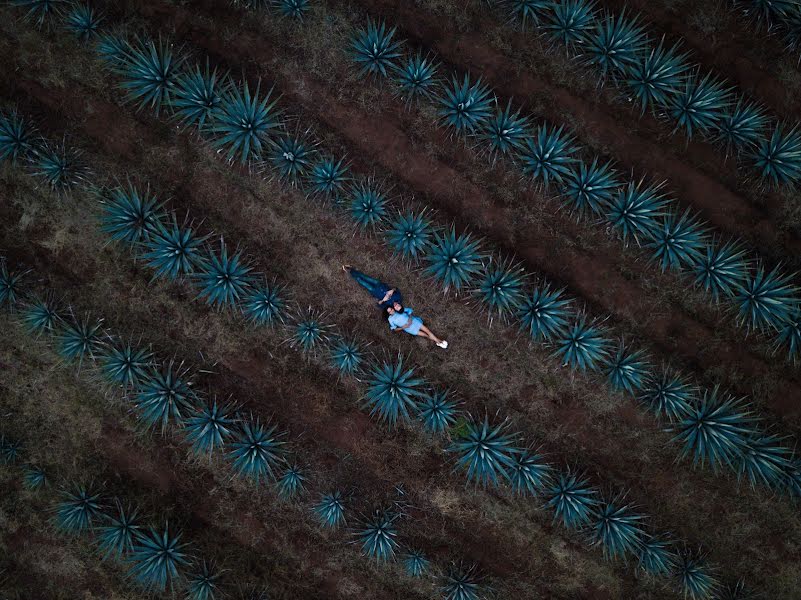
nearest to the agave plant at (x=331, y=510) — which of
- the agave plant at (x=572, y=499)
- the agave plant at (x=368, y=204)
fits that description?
the agave plant at (x=572, y=499)

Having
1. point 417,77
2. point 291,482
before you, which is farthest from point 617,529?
point 417,77

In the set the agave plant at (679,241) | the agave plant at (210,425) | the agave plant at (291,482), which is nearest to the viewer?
the agave plant at (679,241)

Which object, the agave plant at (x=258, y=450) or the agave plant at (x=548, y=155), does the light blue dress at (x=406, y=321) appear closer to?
the agave plant at (x=258, y=450)

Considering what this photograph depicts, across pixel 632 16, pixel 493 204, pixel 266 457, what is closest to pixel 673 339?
pixel 493 204

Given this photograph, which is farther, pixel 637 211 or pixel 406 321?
pixel 406 321

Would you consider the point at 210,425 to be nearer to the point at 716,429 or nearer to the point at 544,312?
the point at 544,312
